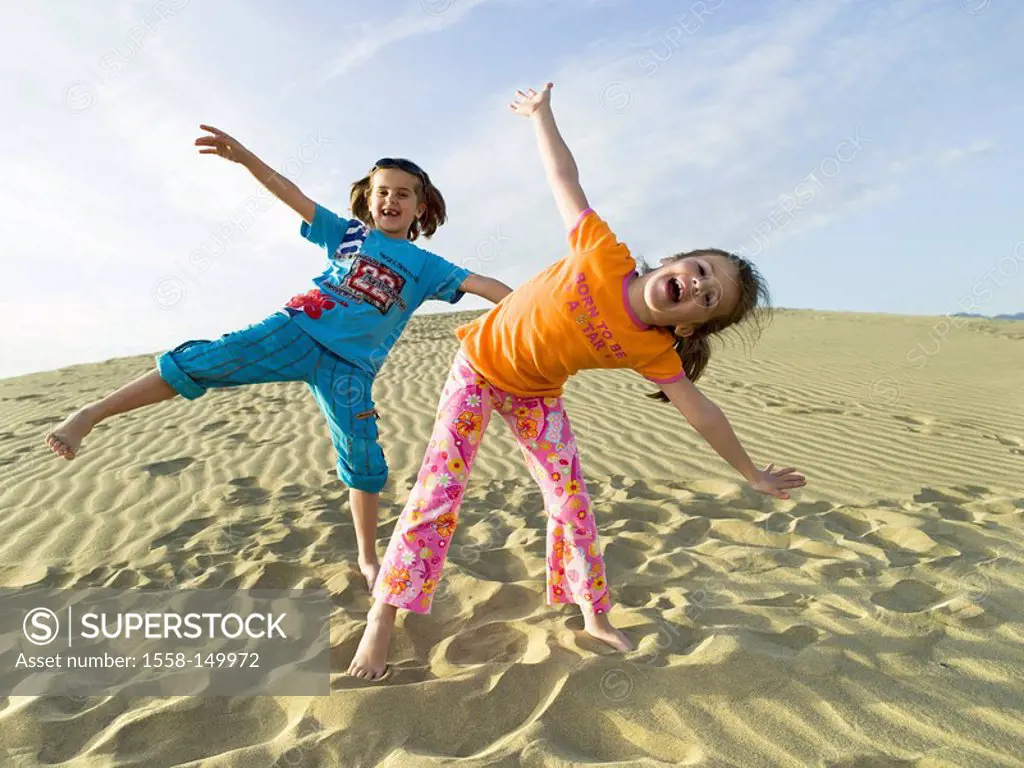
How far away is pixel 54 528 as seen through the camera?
4.12 metres

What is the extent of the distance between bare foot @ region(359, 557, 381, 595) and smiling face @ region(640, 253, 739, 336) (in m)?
1.73

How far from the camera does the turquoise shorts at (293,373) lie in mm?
2658

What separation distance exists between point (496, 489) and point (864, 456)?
9.49 ft

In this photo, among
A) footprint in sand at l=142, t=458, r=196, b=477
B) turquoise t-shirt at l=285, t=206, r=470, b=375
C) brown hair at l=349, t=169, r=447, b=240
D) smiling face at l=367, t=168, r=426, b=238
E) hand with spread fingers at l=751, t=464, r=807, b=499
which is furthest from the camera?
footprint in sand at l=142, t=458, r=196, b=477

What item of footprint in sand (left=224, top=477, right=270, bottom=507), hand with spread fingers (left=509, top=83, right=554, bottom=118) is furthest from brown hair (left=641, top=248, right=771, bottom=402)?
footprint in sand (left=224, top=477, right=270, bottom=507)

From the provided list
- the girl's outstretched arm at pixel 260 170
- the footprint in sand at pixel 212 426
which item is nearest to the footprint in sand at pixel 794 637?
the girl's outstretched arm at pixel 260 170

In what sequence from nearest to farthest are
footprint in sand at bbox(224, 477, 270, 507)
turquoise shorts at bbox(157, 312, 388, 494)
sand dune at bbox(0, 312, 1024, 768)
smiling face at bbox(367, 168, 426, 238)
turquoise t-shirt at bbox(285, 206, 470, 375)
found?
sand dune at bbox(0, 312, 1024, 768), turquoise shorts at bbox(157, 312, 388, 494), turquoise t-shirt at bbox(285, 206, 470, 375), smiling face at bbox(367, 168, 426, 238), footprint in sand at bbox(224, 477, 270, 507)

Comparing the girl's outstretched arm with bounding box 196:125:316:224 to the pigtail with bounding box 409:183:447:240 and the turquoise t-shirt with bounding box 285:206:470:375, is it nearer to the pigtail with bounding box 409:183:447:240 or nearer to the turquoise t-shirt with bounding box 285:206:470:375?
the turquoise t-shirt with bounding box 285:206:470:375

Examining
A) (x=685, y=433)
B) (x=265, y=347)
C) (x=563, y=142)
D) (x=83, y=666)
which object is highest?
(x=563, y=142)

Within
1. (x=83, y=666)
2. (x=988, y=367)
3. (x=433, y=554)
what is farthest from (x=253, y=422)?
(x=988, y=367)

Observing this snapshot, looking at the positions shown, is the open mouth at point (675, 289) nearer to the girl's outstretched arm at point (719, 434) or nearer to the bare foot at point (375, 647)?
the girl's outstretched arm at point (719, 434)

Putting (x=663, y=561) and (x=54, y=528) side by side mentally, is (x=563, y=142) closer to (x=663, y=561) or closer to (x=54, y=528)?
(x=663, y=561)

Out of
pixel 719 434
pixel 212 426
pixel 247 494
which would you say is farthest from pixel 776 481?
pixel 212 426

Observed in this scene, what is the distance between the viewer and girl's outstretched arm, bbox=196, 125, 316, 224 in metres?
2.90
